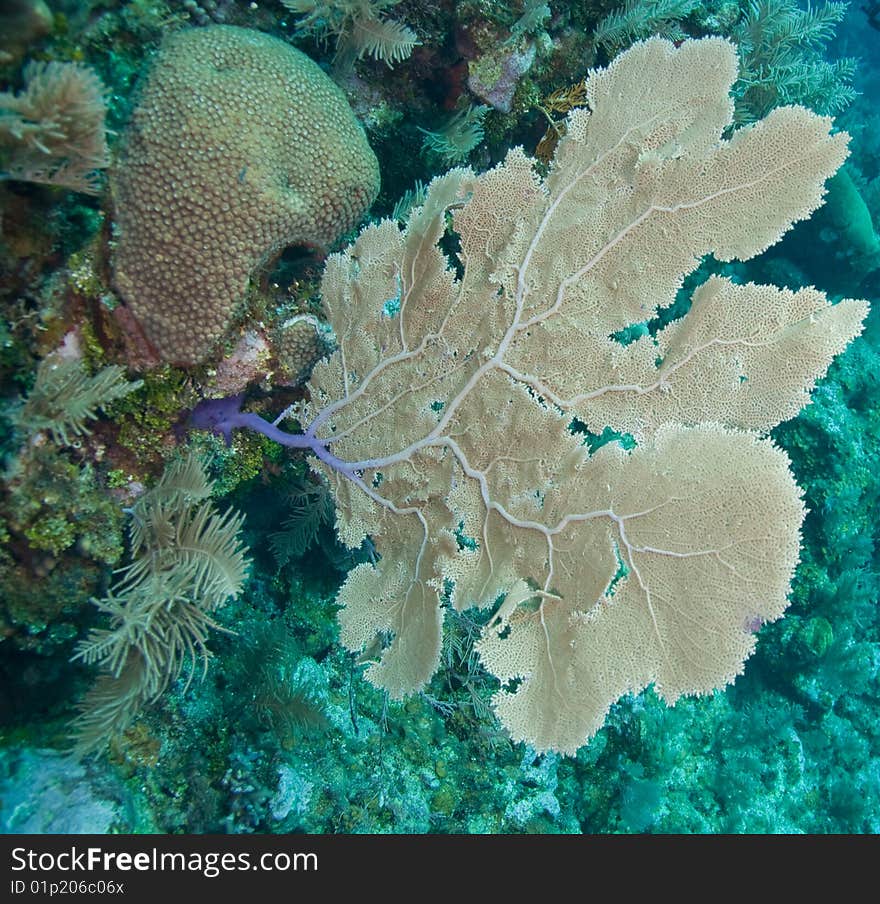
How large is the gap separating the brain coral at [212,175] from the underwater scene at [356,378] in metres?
0.01

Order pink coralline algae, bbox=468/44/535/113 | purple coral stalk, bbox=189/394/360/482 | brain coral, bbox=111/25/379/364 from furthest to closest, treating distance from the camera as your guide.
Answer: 1. pink coralline algae, bbox=468/44/535/113
2. purple coral stalk, bbox=189/394/360/482
3. brain coral, bbox=111/25/379/364

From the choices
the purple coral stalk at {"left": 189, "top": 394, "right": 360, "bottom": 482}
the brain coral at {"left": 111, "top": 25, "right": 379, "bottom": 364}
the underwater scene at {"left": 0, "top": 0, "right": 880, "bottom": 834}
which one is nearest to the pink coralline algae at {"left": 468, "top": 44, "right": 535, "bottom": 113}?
the underwater scene at {"left": 0, "top": 0, "right": 880, "bottom": 834}

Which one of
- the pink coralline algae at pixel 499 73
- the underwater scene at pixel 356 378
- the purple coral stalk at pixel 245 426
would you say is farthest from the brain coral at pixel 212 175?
the pink coralline algae at pixel 499 73

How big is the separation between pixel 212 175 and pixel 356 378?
1200 mm

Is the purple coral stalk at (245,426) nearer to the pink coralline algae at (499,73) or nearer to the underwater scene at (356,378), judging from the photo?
the underwater scene at (356,378)

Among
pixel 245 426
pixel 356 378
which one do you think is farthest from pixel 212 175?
pixel 245 426

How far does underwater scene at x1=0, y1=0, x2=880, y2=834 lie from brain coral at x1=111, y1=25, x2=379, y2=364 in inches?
0.5

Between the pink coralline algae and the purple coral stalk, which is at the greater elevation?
the pink coralline algae

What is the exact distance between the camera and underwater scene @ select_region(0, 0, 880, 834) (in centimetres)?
239

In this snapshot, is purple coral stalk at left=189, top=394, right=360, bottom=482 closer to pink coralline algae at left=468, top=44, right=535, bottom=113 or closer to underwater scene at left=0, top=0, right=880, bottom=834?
underwater scene at left=0, top=0, right=880, bottom=834

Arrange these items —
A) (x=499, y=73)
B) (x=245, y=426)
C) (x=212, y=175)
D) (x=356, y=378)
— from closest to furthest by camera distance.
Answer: (x=212, y=175)
(x=356, y=378)
(x=245, y=426)
(x=499, y=73)

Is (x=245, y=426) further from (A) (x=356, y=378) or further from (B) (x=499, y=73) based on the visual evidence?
(B) (x=499, y=73)

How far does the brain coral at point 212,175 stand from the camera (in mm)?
2389

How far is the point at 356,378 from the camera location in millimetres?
3162
